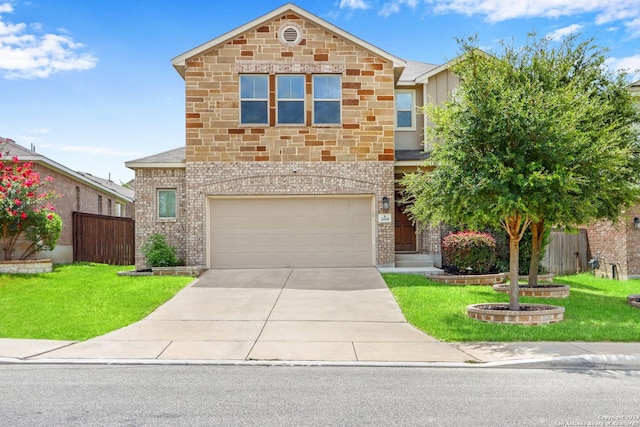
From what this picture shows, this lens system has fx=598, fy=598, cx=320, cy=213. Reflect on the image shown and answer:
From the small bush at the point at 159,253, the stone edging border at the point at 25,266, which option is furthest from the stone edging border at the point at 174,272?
the stone edging border at the point at 25,266

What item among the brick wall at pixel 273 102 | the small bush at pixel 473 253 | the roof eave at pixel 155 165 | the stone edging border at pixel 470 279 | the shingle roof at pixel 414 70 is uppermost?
the shingle roof at pixel 414 70

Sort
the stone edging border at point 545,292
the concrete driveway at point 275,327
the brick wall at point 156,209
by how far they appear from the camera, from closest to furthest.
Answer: the concrete driveway at point 275,327 < the stone edging border at point 545,292 < the brick wall at point 156,209

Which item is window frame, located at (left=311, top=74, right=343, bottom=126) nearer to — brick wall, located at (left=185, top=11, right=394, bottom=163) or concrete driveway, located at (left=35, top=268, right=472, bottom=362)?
brick wall, located at (left=185, top=11, right=394, bottom=163)

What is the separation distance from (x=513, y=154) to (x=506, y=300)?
14.8 ft

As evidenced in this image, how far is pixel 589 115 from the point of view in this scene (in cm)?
1274

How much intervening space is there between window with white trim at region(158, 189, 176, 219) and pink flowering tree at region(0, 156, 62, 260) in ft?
12.4

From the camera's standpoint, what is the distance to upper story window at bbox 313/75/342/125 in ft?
60.7

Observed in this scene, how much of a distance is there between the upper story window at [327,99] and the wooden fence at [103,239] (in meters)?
11.8

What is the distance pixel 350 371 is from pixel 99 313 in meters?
6.52

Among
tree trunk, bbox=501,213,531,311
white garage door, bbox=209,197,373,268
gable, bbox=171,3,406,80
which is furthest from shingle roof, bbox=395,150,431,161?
tree trunk, bbox=501,213,531,311

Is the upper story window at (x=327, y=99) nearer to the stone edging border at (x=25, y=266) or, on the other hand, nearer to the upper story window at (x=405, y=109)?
the upper story window at (x=405, y=109)

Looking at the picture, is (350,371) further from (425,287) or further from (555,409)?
(425,287)

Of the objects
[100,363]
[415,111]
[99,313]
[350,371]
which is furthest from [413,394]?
[415,111]

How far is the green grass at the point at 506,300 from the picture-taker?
1034 cm
